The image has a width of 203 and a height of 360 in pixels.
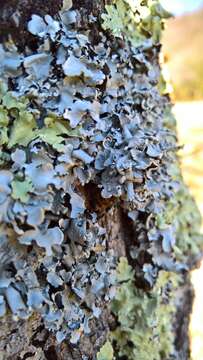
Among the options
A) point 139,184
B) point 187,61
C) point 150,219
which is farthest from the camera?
point 187,61

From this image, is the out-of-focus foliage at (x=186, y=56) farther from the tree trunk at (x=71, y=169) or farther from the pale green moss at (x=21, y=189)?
the pale green moss at (x=21, y=189)

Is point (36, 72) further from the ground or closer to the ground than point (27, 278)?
further from the ground

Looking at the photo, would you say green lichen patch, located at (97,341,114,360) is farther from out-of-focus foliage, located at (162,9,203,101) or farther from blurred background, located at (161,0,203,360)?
out-of-focus foliage, located at (162,9,203,101)

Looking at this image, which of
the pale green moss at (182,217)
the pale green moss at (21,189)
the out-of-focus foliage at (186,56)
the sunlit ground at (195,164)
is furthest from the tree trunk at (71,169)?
the out-of-focus foliage at (186,56)

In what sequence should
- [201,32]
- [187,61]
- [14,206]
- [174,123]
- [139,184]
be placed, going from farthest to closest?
1. [201,32]
2. [187,61]
3. [174,123]
4. [139,184]
5. [14,206]

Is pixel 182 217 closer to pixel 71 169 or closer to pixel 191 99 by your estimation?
pixel 71 169

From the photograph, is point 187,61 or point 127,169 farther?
point 187,61

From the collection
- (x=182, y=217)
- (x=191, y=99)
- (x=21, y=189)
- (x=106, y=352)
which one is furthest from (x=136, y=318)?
(x=191, y=99)

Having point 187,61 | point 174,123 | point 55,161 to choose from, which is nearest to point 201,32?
point 187,61

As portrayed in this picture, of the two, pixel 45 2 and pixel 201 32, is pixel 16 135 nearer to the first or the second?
pixel 45 2
